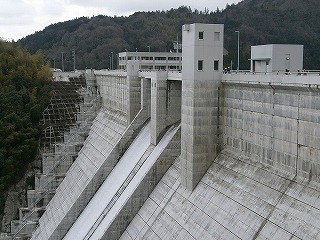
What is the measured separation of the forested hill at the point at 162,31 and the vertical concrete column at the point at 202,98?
3163 inches

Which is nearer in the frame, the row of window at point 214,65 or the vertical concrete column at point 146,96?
the row of window at point 214,65

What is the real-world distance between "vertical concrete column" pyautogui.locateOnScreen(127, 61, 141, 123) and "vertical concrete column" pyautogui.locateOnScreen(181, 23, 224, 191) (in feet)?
48.3

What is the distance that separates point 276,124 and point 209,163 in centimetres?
552

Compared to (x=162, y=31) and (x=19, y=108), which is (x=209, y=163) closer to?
(x=19, y=108)

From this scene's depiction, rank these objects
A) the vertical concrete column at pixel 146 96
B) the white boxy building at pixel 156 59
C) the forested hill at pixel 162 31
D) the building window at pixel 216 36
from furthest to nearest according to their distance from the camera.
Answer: the forested hill at pixel 162 31 → the white boxy building at pixel 156 59 → the vertical concrete column at pixel 146 96 → the building window at pixel 216 36

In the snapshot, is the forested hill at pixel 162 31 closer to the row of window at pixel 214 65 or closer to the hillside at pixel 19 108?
the hillside at pixel 19 108

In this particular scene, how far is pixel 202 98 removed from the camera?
75.1 feet

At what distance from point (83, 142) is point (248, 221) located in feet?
105

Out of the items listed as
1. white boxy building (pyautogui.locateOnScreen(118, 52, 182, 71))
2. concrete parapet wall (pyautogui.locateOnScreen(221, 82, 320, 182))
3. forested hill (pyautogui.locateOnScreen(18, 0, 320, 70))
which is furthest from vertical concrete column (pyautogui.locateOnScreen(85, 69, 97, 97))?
forested hill (pyautogui.locateOnScreen(18, 0, 320, 70))

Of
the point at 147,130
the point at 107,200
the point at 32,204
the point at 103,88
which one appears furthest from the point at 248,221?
the point at 103,88

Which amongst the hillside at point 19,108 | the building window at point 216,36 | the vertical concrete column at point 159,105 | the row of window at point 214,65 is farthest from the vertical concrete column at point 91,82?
the row of window at point 214,65

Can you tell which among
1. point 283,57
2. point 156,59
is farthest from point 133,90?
point 156,59

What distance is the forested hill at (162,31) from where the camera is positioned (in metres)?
128

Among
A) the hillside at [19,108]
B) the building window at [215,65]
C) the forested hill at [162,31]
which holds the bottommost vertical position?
the hillside at [19,108]
